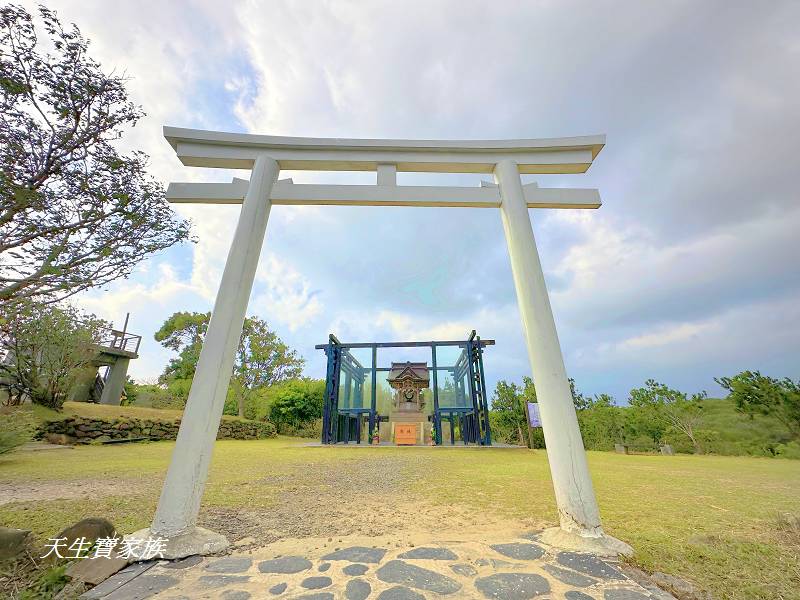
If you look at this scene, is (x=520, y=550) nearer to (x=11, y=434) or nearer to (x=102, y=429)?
(x=11, y=434)

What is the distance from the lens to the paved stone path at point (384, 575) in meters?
1.59

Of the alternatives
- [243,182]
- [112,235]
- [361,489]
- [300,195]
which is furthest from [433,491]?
[112,235]

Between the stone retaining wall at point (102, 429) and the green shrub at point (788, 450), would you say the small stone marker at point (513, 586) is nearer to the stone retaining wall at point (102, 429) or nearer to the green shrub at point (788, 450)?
the stone retaining wall at point (102, 429)

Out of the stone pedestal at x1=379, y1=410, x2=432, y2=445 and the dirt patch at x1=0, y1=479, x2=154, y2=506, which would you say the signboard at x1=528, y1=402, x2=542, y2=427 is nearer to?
the stone pedestal at x1=379, y1=410, x2=432, y2=445

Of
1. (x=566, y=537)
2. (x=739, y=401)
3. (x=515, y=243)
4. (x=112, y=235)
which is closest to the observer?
(x=566, y=537)

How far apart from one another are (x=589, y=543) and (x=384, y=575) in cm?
135

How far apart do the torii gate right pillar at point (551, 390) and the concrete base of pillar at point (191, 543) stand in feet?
7.32

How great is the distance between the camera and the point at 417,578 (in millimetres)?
1733

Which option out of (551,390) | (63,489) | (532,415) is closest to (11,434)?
(63,489)

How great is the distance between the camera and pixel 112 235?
4.29m

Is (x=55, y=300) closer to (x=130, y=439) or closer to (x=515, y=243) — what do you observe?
(x=515, y=243)

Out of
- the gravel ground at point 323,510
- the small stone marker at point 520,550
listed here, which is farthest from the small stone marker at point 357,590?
the small stone marker at point 520,550

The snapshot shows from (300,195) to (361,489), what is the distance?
3499 millimetres

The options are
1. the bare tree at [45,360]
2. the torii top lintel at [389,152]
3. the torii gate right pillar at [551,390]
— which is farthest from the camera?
the bare tree at [45,360]
